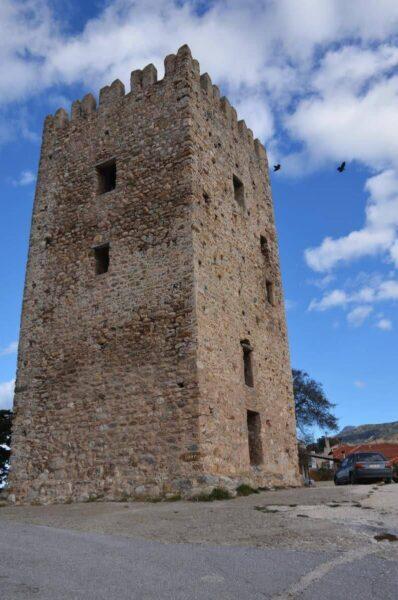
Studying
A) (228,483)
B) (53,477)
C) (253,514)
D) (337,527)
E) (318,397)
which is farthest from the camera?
(318,397)

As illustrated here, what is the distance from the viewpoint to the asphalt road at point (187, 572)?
3611mm

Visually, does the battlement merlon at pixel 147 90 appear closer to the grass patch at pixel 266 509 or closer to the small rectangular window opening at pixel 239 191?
the small rectangular window opening at pixel 239 191

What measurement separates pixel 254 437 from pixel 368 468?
12.5 feet

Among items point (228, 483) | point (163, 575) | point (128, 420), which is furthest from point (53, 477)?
point (163, 575)

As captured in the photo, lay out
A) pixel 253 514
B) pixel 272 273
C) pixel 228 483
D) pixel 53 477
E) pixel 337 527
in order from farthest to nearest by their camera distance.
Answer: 1. pixel 272 273
2. pixel 53 477
3. pixel 228 483
4. pixel 253 514
5. pixel 337 527

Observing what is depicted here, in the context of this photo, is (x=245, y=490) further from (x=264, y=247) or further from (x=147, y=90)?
(x=147, y=90)

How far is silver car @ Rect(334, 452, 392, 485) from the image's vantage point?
46.8ft

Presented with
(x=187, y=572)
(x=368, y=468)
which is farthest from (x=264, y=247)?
(x=187, y=572)

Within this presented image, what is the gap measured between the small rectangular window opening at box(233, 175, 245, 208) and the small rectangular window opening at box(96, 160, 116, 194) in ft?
11.2

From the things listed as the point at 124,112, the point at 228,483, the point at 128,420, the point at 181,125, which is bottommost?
the point at 228,483

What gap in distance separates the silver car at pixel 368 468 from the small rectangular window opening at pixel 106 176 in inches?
398

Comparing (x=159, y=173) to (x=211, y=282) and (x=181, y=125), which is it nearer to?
(x=181, y=125)

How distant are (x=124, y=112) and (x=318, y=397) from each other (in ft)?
85.8

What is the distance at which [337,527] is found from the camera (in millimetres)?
5926
